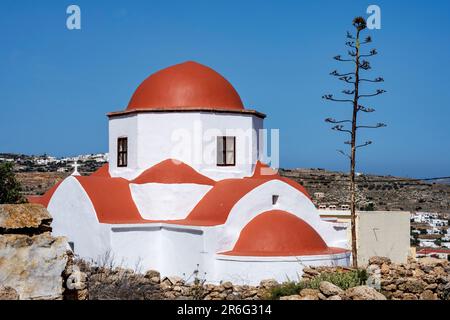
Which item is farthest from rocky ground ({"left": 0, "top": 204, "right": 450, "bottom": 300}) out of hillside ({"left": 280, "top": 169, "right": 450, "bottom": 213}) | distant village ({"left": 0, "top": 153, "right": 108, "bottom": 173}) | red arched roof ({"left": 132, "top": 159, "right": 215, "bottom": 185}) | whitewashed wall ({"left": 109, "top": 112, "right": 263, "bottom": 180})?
distant village ({"left": 0, "top": 153, "right": 108, "bottom": 173})

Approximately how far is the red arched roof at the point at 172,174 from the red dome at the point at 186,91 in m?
1.68

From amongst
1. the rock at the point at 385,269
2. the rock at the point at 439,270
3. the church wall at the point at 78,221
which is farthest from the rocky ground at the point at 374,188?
the rock at the point at 439,270

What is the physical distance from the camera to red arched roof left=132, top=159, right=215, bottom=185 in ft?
59.9

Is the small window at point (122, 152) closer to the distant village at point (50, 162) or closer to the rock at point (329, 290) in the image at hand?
the rock at point (329, 290)

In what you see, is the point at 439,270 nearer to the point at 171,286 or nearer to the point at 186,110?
the point at 171,286

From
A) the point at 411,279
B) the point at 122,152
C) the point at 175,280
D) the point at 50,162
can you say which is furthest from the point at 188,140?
the point at 50,162

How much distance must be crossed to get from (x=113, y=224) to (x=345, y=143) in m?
6.43

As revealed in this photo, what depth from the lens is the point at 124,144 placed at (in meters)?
19.8

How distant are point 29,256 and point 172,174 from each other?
1271 cm

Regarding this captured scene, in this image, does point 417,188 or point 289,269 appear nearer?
point 289,269

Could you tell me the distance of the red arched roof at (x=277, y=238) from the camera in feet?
51.8

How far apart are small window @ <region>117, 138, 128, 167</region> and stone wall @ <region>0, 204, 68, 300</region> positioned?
1397cm
